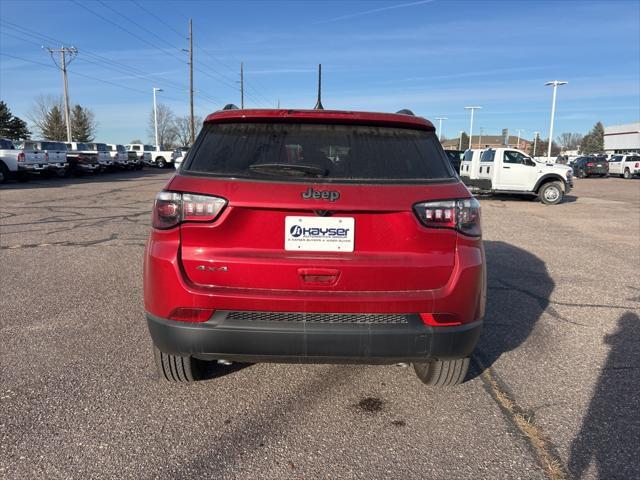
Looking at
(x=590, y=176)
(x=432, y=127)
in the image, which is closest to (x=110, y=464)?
(x=432, y=127)

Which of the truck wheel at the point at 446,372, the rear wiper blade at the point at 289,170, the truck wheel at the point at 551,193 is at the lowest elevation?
the truck wheel at the point at 446,372

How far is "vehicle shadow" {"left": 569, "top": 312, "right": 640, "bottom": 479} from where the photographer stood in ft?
8.05

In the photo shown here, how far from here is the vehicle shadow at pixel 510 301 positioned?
397 cm

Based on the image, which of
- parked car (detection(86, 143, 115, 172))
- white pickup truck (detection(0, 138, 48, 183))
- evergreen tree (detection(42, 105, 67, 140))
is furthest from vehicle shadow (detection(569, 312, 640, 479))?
evergreen tree (detection(42, 105, 67, 140))

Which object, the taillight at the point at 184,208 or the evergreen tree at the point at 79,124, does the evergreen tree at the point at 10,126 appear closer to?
the evergreen tree at the point at 79,124

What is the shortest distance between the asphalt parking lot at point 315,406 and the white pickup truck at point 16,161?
18.1 meters

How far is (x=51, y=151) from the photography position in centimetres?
2288

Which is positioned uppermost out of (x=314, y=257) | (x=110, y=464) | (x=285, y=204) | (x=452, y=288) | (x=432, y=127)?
(x=432, y=127)

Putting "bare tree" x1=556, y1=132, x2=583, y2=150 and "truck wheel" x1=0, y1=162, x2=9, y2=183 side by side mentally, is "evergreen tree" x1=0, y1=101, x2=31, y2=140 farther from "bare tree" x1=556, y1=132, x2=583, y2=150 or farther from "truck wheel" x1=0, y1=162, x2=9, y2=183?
"bare tree" x1=556, y1=132, x2=583, y2=150

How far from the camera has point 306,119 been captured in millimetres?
2738

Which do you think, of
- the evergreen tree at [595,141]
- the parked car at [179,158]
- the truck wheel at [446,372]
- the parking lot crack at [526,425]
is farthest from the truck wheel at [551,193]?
the evergreen tree at [595,141]

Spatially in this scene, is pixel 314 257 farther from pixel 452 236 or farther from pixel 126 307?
pixel 126 307

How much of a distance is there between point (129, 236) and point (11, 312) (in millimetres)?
4160

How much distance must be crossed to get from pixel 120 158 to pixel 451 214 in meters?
33.8
